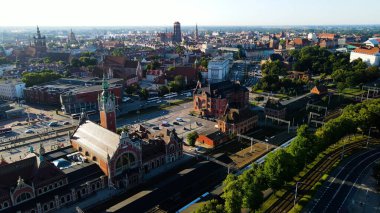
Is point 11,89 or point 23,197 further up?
point 11,89

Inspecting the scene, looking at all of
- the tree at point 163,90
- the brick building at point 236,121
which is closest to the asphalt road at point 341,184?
the brick building at point 236,121

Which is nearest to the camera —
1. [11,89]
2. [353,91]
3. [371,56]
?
[11,89]

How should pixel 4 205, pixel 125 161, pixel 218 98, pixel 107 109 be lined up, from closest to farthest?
pixel 4 205, pixel 125 161, pixel 107 109, pixel 218 98

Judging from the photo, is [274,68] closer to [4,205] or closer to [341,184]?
[341,184]

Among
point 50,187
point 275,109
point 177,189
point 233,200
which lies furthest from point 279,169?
point 275,109

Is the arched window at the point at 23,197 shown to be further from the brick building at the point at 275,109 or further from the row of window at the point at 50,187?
the brick building at the point at 275,109

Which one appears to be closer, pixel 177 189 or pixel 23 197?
pixel 23 197

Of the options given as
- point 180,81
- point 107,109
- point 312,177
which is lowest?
point 312,177

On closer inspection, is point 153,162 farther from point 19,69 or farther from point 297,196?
point 19,69
